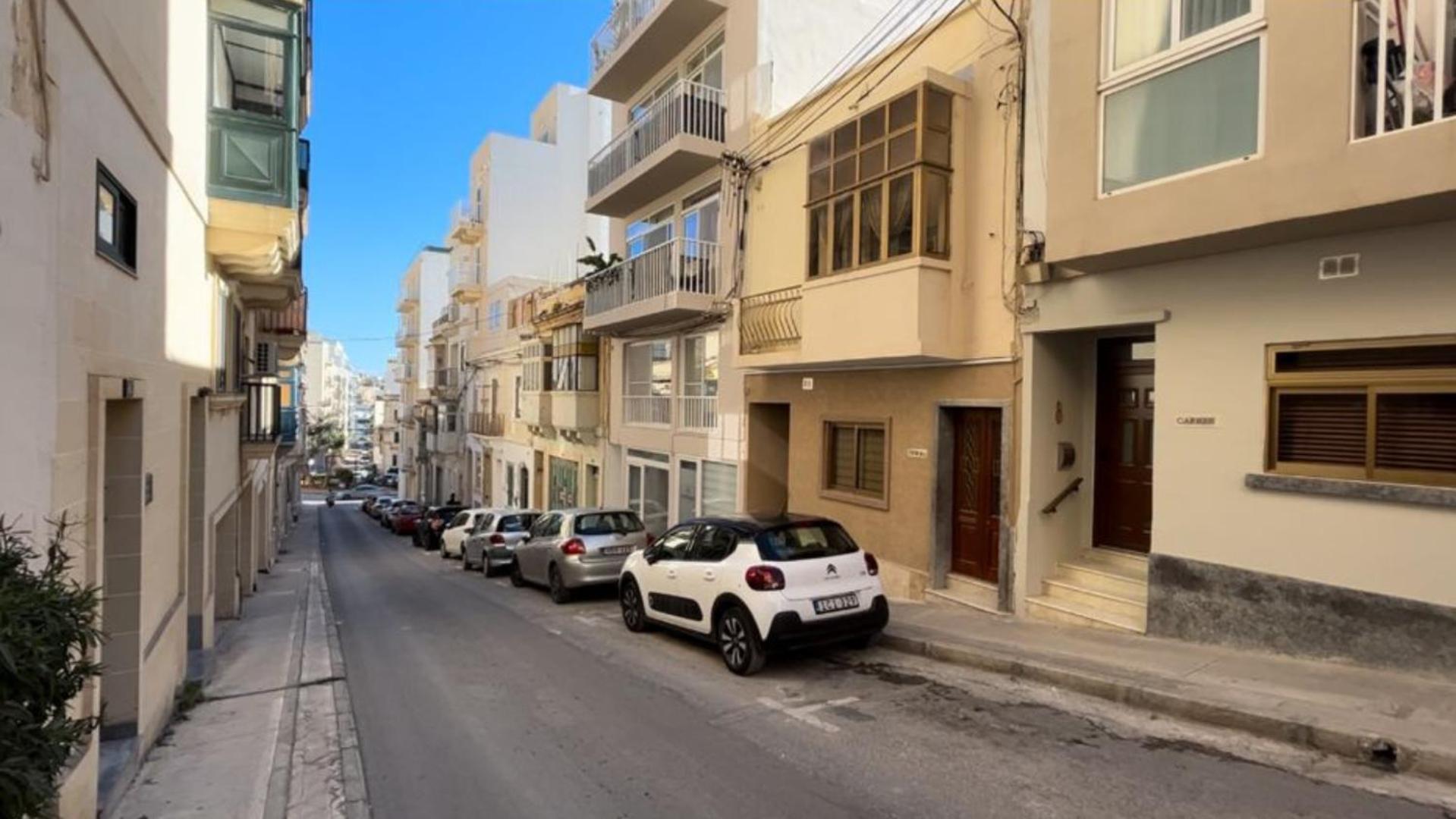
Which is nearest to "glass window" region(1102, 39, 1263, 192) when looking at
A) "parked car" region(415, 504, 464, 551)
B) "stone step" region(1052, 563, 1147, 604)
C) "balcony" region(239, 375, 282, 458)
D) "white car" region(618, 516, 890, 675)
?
"stone step" region(1052, 563, 1147, 604)

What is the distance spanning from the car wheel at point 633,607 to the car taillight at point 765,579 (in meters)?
2.79

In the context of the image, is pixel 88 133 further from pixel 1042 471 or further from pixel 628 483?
pixel 628 483

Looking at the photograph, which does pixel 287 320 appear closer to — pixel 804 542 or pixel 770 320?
pixel 770 320

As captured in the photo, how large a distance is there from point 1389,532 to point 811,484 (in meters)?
7.84

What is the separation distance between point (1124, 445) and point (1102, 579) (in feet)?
Result: 5.22

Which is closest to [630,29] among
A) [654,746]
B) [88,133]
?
[88,133]

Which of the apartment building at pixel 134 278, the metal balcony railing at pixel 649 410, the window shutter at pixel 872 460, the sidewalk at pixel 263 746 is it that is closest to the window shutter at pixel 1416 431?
the window shutter at pixel 872 460

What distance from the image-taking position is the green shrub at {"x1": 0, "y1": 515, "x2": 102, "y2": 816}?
2125 mm

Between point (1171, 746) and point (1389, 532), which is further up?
point (1389, 532)

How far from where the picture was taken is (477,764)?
588 centimetres

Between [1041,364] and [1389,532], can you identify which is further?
[1041,364]

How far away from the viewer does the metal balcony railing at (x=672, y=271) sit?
15484 millimetres

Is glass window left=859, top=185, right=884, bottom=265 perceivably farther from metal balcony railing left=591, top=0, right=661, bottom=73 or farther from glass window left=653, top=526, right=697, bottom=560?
metal balcony railing left=591, top=0, right=661, bottom=73

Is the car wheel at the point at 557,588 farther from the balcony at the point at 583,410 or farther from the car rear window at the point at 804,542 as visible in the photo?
the balcony at the point at 583,410
